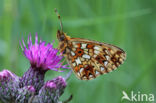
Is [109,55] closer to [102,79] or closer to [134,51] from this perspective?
[102,79]

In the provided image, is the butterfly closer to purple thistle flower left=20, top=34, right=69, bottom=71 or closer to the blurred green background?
purple thistle flower left=20, top=34, right=69, bottom=71

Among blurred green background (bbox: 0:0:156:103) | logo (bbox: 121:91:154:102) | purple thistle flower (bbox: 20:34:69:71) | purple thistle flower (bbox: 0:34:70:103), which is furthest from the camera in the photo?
logo (bbox: 121:91:154:102)

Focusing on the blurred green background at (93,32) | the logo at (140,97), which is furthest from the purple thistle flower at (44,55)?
the logo at (140,97)

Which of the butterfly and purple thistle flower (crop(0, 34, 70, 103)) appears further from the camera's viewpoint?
the butterfly

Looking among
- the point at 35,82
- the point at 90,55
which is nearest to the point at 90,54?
the point at 90,55

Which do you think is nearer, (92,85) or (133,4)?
(92,85)

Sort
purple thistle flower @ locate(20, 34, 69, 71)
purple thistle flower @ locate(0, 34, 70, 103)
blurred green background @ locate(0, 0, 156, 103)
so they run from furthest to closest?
blurred green background @ locate(0, 0, 156, 103) → purple thistle flower @ locate(20, 34, 69, 71) → purple thistle flower @ locate(0, 34, 70, 103)

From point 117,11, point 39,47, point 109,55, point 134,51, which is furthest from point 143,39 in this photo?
point 39,47

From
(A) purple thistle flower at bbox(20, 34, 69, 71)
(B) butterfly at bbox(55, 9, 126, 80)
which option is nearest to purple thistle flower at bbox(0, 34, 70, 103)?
(A) purple thistle flower at bbox(20, 34, 69, 71)
